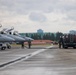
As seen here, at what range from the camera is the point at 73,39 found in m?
63.2

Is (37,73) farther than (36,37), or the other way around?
(36,37)

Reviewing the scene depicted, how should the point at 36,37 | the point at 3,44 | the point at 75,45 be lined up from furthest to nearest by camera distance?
the point at 36,37, the point at 75,45, the point at 3,44

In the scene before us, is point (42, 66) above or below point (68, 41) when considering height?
below

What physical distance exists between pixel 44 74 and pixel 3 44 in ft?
135

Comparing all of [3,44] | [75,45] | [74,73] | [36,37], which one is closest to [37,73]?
[74,73]

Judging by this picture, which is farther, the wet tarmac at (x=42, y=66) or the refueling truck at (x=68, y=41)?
the refueling truck at (x=68, y=41)

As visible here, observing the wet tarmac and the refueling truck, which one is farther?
the refueling truck

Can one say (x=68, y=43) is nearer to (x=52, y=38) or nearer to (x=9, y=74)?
(x=9, y=74)

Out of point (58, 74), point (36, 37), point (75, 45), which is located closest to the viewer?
point (58, 74)

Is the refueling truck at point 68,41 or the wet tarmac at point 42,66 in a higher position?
the refueling truck at point 68,41

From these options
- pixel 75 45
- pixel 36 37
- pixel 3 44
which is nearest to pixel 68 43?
pixel 75 45

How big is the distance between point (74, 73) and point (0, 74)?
3323 mm

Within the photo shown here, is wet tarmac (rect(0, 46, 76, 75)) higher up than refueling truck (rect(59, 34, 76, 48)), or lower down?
lower down

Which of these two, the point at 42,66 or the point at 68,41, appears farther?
the point at 68,41
